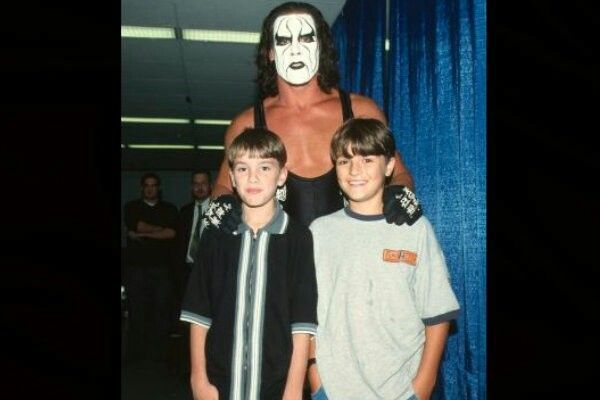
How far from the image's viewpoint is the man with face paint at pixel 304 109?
157 cm

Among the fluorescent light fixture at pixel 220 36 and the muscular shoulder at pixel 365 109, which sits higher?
the fluorescent light fixture at pixel 220 36

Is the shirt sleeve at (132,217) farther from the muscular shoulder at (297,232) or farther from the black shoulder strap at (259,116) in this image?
the muscular shoulder at (297,232)

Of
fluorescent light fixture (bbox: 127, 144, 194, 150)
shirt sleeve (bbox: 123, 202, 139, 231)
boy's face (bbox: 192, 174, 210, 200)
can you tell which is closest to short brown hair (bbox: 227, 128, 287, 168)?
boy's face (bbox: 192, 174, 210, 200)

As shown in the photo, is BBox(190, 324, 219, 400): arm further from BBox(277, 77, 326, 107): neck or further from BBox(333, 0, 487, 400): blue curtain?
BBox(333, 0, 487, 400): blue curtain

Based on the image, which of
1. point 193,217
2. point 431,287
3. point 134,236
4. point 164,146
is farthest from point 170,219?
point 164,146

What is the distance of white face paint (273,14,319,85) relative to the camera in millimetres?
1560

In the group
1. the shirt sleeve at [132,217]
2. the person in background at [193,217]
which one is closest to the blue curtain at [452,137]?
the person in background at [193,217]

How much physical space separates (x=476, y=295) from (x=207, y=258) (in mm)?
814

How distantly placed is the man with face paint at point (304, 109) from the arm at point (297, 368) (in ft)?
1.18

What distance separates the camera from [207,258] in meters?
1.37

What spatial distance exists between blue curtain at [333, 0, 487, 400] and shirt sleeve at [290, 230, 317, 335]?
1.94ft

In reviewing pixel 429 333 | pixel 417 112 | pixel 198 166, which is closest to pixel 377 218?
pixel 429 333

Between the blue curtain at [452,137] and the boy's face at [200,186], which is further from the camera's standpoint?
the boy's face at [200,186]

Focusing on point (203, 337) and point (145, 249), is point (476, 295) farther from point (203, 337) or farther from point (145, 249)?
point (145, 249)
